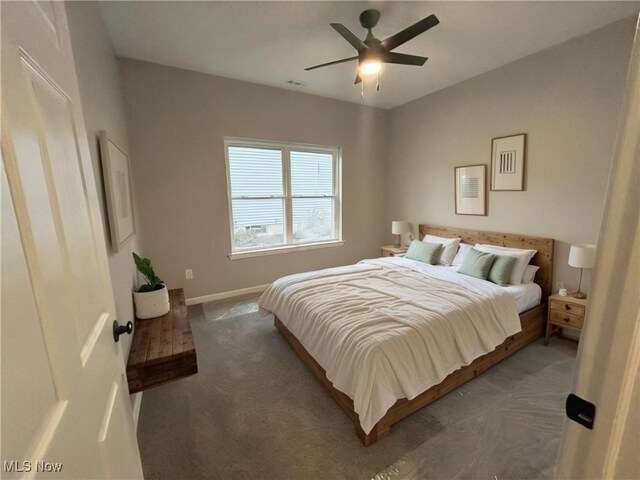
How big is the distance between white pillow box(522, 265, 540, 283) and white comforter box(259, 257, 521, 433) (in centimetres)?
51

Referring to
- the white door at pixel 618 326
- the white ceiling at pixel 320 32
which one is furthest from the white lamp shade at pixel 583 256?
the white door at pixel 618 326

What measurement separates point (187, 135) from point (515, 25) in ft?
11.3

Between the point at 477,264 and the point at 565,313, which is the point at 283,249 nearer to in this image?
the point at 477,264

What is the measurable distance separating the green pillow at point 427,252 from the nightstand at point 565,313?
120 centimetres

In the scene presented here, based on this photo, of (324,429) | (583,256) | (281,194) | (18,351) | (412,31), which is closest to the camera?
(18,351)

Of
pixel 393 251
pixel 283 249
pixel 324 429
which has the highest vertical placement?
pixel 283 249

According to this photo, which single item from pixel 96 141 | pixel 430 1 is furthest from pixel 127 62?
pixel 430 1

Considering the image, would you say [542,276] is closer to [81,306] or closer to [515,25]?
[515,25]

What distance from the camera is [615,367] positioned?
1.84 ft

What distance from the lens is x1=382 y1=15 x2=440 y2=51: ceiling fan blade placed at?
1.86 m

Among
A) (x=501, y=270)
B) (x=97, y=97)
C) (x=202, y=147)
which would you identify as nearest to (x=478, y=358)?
(x=501, y=270)

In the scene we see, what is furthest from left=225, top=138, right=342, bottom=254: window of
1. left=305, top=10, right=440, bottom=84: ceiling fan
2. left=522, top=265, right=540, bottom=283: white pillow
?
left=522, top=265, right=540, bottom=283: white pillow

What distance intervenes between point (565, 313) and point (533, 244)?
782 mm

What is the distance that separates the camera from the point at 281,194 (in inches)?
162
